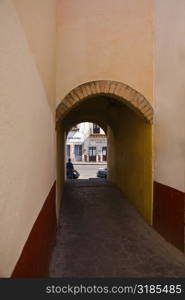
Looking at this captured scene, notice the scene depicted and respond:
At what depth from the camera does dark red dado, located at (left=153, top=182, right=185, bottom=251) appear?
4009 mm

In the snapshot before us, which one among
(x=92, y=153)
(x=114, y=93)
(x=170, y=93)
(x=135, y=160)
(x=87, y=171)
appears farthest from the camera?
(x=92, y=153)

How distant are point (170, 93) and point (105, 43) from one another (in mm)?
1650

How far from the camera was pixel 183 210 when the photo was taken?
3.94 metres

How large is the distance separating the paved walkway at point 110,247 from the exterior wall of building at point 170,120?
40 cm

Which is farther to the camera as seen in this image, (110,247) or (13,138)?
(110,247)

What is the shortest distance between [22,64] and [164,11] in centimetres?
397

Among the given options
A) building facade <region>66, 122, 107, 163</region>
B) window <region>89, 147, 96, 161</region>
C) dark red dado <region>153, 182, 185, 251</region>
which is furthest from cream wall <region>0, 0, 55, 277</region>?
window <region>89, 147, 96, 161</region>

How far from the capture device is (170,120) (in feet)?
15.3

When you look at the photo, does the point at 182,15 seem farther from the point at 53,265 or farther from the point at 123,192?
the point at 123,192

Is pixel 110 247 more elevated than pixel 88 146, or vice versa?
pixel 88 146

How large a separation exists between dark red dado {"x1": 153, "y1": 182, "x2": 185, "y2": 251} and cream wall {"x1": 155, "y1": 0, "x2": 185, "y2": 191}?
0.15 m

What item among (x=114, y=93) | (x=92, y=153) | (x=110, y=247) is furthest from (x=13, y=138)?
(x=92, y=153)

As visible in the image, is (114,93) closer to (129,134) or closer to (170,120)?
(170,120)

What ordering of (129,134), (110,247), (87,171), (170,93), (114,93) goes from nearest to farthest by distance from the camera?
1. (110,247)
2. (170,93)
3. (114,93)
4. (129,134)
5. (87,171)
